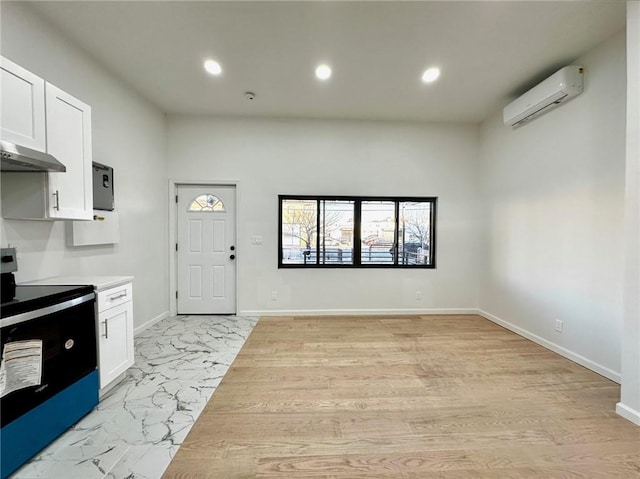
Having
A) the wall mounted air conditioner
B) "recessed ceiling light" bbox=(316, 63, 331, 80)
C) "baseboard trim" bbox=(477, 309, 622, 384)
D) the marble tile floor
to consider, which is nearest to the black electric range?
the marble tile floor

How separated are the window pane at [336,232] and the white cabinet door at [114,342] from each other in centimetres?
260

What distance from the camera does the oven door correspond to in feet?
4.57

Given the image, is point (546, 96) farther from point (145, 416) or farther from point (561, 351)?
point (145, 416)

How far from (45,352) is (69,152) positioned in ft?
4.69

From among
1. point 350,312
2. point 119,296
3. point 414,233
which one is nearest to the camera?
point 119,296

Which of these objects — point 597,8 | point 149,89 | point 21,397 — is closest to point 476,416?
point 21,397

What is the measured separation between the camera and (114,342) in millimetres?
2078

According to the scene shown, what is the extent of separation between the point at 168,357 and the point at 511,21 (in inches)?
176

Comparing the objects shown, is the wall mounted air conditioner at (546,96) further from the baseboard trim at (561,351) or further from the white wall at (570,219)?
the baseboard trim at (561,351)

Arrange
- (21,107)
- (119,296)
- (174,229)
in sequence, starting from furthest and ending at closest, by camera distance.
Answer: (174,229)
(119,296)
(21,107)

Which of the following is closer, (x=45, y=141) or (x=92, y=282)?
(x=45, y=141)

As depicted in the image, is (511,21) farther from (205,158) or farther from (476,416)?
(205,158)

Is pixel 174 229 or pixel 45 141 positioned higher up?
pixel 45 141

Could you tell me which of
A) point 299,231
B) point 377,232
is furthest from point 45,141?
point 377,232
